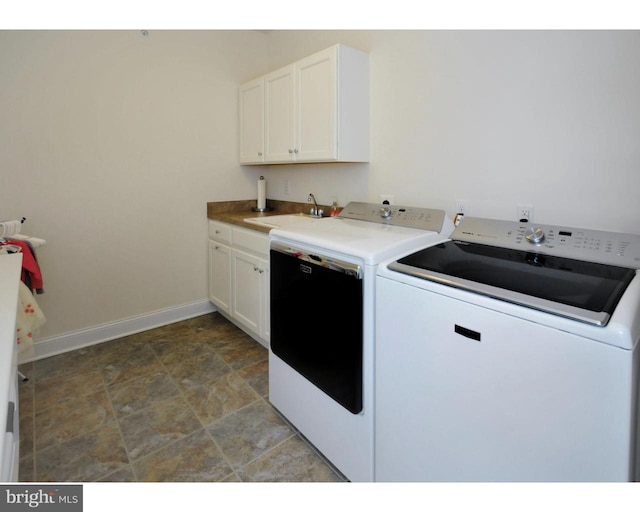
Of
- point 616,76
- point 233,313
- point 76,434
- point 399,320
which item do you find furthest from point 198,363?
point 616,76

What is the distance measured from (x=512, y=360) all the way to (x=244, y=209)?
273cm

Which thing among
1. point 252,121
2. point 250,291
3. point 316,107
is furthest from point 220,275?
point 316,107

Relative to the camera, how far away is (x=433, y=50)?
1.92m

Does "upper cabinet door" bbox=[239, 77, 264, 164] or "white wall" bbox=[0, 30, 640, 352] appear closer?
"white wall" bbox=[0, 30, 640, 352]

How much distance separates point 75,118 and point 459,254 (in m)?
2.53

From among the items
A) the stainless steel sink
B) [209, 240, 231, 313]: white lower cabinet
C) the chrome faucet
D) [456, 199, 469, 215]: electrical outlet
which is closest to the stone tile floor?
[209, 240, 231, 313]: white lower cabinet

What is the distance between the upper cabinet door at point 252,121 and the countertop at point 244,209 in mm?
387

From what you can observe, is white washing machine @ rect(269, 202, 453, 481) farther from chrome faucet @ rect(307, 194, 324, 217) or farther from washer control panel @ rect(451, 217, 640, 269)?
chrome faucet @ rect(307, 194, 324, 217)

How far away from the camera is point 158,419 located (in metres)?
1.91

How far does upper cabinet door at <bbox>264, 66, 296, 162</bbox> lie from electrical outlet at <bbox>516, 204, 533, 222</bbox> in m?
1.47

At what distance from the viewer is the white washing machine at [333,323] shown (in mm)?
1374

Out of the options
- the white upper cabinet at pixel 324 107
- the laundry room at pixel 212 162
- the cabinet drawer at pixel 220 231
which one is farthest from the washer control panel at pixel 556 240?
the cabinet drawer at pixel 220 231

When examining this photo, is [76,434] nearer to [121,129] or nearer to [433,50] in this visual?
[121,129]

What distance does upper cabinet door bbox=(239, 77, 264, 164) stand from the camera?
9.41ft
